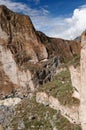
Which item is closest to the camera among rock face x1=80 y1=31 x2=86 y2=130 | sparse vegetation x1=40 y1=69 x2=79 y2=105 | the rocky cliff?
rock face x1=80 y1=31 x2=86 y2=130

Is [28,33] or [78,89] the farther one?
[28,33]

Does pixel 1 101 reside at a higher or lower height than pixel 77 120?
lower

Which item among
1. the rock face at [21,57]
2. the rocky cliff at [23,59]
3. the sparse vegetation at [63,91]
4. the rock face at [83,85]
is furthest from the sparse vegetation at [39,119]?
the rock face at [21,57]

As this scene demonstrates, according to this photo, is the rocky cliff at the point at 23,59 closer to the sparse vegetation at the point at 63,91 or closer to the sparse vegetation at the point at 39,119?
the sparse vegetation at the point at 63,91

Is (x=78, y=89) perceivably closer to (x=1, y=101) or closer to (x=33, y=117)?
(x=33, y=117)

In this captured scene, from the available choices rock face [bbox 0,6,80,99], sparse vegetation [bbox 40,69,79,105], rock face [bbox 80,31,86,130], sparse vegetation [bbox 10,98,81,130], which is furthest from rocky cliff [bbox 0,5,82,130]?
rock face [bbox 80,31,86,130]

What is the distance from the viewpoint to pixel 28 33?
76.4 m

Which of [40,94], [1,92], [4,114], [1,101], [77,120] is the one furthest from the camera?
[1,92]

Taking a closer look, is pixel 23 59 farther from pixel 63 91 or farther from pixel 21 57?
pixel 63 91

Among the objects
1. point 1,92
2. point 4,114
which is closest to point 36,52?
point 1,92

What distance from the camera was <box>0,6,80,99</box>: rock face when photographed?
70688 millimetres

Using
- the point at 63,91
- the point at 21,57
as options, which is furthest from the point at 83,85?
the point at 21,57

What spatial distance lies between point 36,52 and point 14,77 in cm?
722

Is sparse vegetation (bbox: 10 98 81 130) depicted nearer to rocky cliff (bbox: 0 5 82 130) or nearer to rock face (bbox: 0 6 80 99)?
rocky cliff (bbox: 0 5 82 130)
